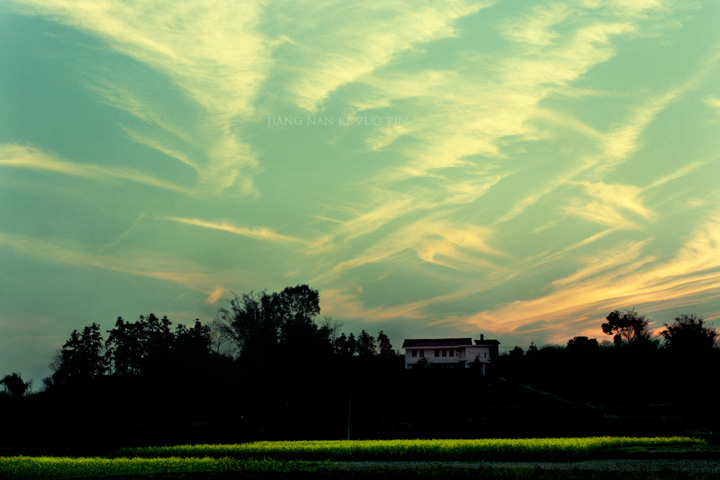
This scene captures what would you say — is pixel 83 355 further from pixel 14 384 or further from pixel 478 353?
pixel 478 353

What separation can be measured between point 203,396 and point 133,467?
34.3 m

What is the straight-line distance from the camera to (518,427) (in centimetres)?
3741

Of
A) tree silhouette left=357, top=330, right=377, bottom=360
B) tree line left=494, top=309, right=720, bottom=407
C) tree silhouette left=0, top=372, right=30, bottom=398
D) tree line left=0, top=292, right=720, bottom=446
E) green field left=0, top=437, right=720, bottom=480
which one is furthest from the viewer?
tree silhouette left=357, top=330, right=377, bottom=360

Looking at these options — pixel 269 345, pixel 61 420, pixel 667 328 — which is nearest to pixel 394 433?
pixel 269 345

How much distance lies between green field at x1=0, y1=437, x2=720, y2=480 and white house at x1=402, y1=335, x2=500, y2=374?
52.6 meters

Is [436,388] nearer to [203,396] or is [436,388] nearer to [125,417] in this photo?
[203,396]

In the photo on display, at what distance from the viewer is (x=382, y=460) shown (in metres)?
25.0

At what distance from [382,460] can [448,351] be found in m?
60.7

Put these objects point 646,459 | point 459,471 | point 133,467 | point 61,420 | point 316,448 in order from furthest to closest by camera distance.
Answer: point 61,420
point 316,448
point 646,459
point 133,467
point 459,471

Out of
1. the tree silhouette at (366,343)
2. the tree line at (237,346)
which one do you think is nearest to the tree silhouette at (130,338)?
the tree line at (237,346)

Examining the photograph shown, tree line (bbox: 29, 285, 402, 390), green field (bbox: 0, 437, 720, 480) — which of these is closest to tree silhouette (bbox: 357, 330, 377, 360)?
tree line (bbox: 29, 285, 402, 390)

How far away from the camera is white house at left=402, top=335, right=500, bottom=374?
8175 cm

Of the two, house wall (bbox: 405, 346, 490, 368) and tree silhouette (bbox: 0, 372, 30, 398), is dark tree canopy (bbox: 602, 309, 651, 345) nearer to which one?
house wall (bbox: 405, 346, 490, 368)

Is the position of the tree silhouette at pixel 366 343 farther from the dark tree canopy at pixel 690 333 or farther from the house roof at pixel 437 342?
the dark tree canopy at pixel 690 333
